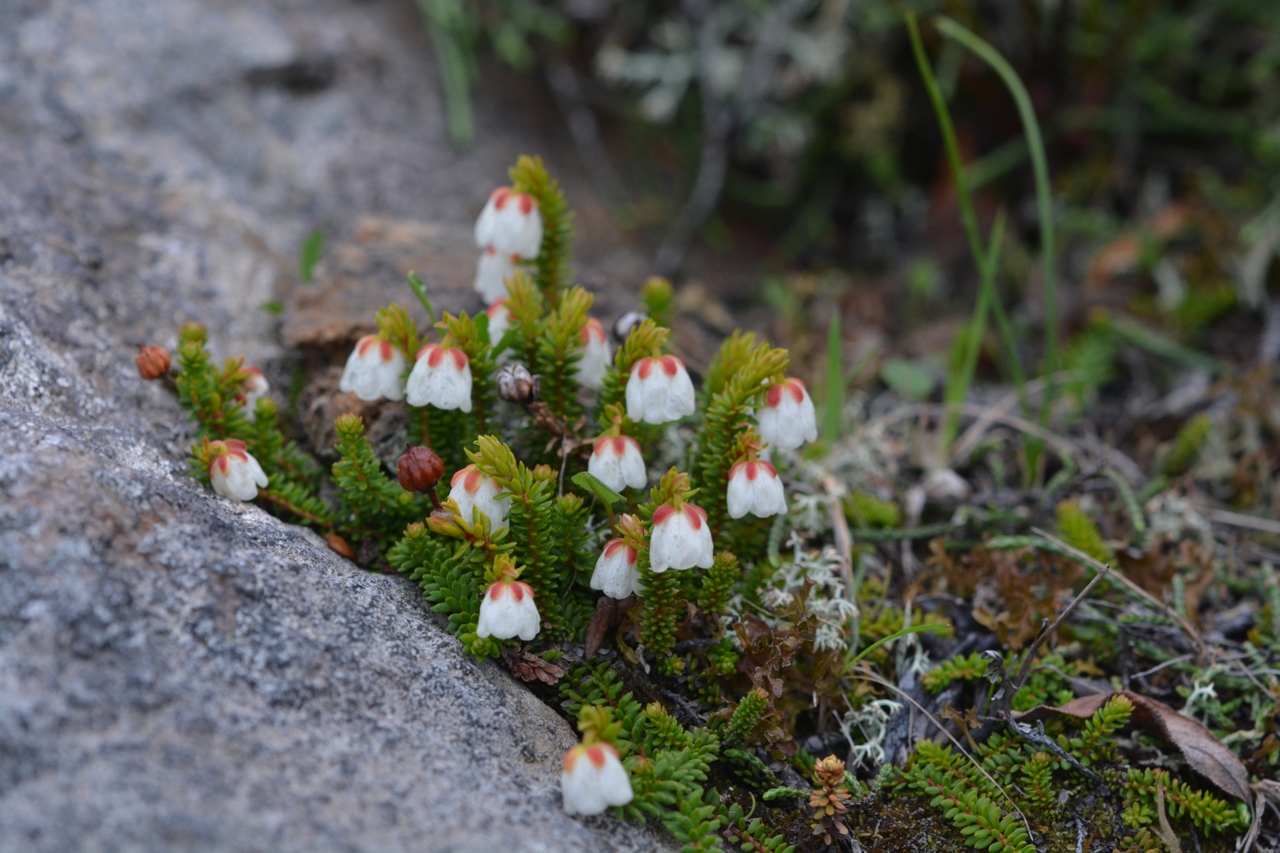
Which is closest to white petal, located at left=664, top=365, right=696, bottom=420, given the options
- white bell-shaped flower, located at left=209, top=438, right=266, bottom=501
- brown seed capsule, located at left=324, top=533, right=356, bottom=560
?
brown seed capsule, located at left=324, top=533, right=356, bottom=560

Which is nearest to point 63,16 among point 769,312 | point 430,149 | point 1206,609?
point 430,149

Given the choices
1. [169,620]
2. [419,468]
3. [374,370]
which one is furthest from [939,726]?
[169,620]

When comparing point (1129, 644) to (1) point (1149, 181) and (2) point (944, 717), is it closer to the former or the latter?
(2) point (944, 717)

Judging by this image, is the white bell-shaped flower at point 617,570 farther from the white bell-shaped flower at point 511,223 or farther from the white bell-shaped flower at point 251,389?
the white bell-shaped flower at point 251,389

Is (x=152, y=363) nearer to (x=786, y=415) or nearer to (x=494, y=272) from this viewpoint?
(x=494, y=272)

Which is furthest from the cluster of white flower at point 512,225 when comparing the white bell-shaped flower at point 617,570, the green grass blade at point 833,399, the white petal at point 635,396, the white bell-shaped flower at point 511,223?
the green grass blade at point 833,399

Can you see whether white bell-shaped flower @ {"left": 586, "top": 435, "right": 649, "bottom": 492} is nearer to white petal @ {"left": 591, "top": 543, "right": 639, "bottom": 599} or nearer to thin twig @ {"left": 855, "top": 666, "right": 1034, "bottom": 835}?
white petal @ {"left": 591, "top": 543, "right": 639, "bottom": 599}
